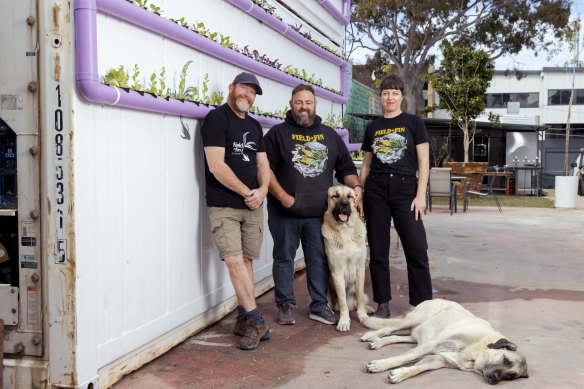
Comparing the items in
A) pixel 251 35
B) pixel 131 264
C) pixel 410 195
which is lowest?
pixel 131 264

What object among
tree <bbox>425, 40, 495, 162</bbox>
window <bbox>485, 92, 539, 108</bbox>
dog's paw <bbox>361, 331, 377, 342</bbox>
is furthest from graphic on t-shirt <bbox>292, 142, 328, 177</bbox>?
window <bbox>485, 92, 539, 108</bbox>

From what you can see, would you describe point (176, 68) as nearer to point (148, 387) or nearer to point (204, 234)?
point (204, 234)

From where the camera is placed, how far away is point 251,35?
5680 mm

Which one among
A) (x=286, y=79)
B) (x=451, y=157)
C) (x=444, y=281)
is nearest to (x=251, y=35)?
(x=286, y=79)

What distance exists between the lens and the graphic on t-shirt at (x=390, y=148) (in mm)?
4863

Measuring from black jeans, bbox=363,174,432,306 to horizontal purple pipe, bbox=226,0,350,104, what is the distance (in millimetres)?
1908

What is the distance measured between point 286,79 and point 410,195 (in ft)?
7.54

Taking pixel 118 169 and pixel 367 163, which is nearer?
pixel 118 169

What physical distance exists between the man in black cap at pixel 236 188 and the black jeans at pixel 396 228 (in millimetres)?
987

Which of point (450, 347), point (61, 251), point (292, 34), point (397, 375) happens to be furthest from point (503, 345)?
point (292, 34)

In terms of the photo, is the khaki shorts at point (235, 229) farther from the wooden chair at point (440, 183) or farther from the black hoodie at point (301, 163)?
the wooden chair at point (440, 183)

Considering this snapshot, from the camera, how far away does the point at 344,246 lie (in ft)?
16.0

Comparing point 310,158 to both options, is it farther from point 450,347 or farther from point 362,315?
point 450,347

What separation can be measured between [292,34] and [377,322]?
11.6ft
